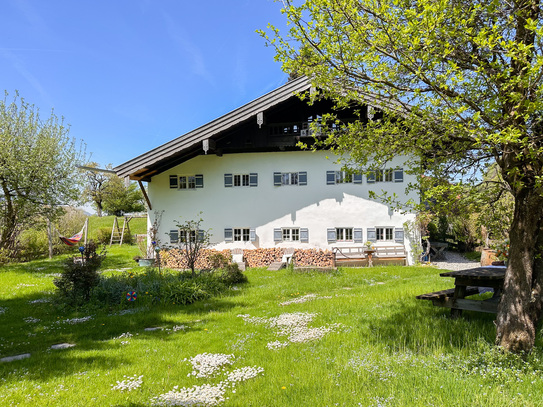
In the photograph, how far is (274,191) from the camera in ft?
54.2

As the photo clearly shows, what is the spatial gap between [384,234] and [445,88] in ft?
43.6

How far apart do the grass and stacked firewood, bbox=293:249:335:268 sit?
23.5 feet

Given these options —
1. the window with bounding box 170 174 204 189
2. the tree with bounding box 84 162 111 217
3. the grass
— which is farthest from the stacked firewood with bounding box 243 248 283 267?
the tree with bounding box 84 162 111 217

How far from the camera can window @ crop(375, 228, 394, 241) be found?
52.2ft

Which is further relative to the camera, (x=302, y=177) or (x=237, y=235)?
(x=237, y=235)

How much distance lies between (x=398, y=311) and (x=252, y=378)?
11.7 feet

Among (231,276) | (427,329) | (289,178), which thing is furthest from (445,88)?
(289,178)

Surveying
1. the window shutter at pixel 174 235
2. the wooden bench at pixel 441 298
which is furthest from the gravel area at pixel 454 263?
the window shutter at pixel 174 235

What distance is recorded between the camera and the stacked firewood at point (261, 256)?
15.8 m

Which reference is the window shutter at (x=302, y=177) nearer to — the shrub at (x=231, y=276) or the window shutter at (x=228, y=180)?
the window shutter at (x=228, y=180)

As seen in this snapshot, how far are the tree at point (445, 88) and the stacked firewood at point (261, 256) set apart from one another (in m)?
11.7

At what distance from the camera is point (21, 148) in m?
14.8

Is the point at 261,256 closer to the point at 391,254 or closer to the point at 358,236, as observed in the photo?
the point at 358,236

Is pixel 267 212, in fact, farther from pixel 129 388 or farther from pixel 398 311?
pixel 129 388
